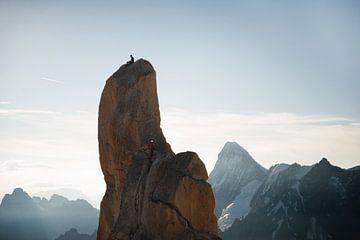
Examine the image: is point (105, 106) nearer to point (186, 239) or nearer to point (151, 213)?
point (151, 213)

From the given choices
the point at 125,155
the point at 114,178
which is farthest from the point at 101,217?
the point at 125,155

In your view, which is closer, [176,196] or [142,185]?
[176,196]

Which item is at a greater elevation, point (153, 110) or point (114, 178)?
point (153, 110)

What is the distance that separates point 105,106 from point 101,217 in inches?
448

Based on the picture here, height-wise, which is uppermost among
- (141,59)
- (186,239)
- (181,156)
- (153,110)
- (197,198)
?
(141,59)

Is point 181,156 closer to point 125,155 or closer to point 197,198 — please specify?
point 197,198

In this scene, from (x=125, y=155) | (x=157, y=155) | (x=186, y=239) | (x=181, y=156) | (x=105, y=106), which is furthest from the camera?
(x=105, y=106)

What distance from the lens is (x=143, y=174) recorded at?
40125 millimetres

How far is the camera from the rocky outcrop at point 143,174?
3578 centimetres

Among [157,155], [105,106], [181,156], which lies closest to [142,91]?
[105,106]

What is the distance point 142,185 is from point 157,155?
9.60 ft

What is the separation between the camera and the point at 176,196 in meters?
35.9

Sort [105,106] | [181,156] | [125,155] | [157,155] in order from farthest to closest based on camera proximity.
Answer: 1. [105,106]
2. [125,155]
3. [157,155]
4. [181,156]

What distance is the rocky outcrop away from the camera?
35781 millimetres
